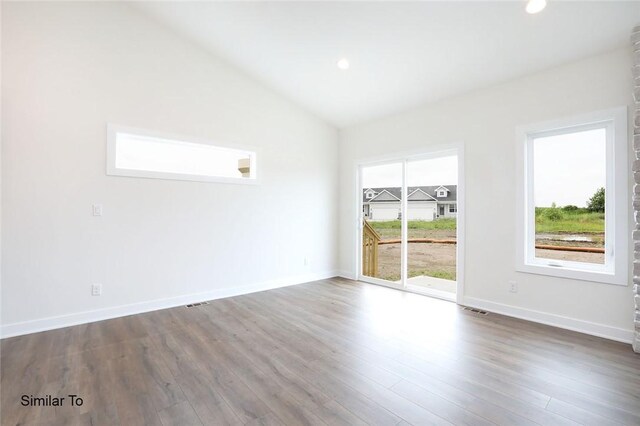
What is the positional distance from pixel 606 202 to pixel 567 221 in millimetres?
364

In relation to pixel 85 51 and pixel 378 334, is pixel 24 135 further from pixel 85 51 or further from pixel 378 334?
pixel 378 334

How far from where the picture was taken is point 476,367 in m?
2.20

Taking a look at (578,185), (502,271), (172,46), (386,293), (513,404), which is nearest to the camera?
(513,404)

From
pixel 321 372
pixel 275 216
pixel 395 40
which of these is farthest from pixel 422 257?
pixel 395 40

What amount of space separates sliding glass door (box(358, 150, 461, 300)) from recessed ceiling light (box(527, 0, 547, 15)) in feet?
5.61

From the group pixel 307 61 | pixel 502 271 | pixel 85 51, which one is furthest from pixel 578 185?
pixel 85 51

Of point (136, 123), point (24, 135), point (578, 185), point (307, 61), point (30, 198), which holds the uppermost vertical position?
point (307, 61)

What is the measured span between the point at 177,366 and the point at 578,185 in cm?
420

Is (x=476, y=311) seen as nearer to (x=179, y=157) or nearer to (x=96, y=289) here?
(x=179, y=157)

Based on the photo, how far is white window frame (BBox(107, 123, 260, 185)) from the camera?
3.25 m

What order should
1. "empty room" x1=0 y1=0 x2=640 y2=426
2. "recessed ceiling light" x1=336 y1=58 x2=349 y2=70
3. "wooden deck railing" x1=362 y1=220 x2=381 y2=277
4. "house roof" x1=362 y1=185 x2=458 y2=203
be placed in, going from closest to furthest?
1. "empty room" x1=0 y1=0 x2=640 y2=426
2. "recessed ceiling light" x1=336 y1=58 x2=349 y2=70
3. "house roof" x1=362 y1=185 x2=458 y2=203
4. "wooden deck railing" x1=362 y1=220 x2=381 y2=277

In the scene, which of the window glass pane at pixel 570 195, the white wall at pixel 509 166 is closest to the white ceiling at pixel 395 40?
the white wall at pixel 509 166

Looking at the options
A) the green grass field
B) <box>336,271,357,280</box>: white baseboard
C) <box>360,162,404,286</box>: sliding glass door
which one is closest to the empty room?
the green grass field

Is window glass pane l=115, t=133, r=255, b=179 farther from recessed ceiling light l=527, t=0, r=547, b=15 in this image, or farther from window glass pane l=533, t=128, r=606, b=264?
window glass pane l=533, t=128, r=606, b=264
